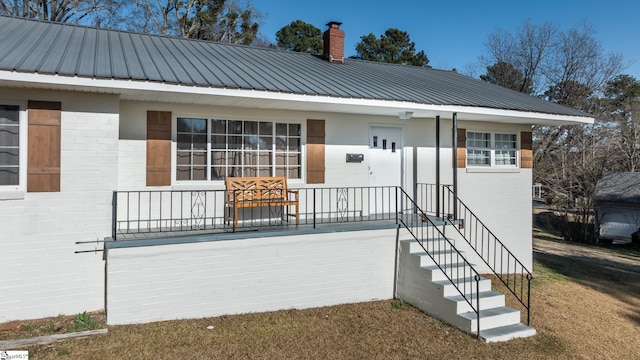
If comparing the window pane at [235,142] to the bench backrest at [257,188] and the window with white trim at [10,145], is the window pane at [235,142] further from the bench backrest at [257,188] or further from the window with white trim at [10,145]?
the window with white trim at [10,145]

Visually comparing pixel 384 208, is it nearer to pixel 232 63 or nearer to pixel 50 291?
pixel 232 63

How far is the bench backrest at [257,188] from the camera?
7.44m

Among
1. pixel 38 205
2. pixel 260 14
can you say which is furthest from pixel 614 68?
pixel 38 205

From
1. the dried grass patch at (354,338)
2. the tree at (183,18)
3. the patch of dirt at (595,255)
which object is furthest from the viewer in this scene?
the tree at (183,18)

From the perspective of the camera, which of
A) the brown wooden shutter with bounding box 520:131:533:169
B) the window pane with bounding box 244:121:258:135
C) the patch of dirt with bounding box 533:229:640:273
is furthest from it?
the patch of dirt with bounding box 533:229:640:273

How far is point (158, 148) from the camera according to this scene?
7207 mm

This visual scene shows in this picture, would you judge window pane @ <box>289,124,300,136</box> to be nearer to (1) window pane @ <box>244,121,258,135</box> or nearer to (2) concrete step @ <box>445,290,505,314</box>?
(1) window pane @ <box>244,121,258,135</box>

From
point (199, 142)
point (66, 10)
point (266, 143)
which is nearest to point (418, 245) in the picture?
point (266, 143)

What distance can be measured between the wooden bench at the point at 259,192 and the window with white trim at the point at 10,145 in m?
3.08

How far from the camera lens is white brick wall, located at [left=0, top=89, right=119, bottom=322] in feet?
19.0

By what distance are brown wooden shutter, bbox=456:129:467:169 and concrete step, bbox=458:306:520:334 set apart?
4276 millimetres

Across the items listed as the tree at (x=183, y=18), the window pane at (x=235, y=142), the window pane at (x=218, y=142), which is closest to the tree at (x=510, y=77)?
the tree at (x=183, y=18)

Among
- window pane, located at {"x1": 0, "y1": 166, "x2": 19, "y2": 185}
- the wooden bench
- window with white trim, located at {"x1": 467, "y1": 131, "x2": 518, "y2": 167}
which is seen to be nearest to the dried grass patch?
the wooden bench

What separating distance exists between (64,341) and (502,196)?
374 inches
